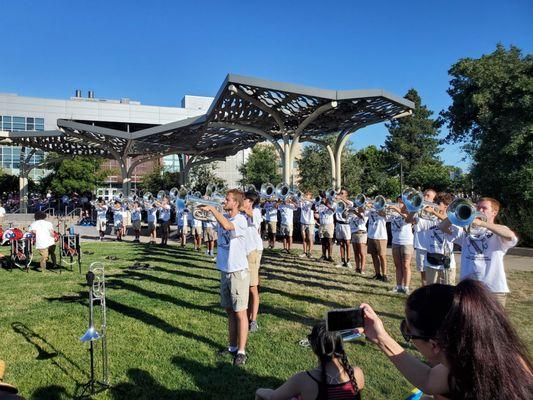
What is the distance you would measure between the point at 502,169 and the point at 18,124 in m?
69.6

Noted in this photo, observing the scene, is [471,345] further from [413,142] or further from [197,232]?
[413,142]

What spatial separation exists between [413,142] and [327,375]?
209 feet

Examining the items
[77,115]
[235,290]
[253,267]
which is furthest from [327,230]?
[77,115]

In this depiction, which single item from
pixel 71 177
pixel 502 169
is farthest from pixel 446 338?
pixel 71 177

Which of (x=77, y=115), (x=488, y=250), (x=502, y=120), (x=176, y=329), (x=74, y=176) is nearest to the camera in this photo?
(x=488, y=250)

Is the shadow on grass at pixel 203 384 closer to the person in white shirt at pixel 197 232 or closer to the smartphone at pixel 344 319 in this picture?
the smartphone at pixel 344 319

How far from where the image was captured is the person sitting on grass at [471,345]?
1.53 metres

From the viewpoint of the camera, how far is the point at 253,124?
964 inches

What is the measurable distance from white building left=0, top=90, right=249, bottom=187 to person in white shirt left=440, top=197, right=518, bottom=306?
5957 cm

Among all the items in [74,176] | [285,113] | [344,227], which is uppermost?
[285,113]

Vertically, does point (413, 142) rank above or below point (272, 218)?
above

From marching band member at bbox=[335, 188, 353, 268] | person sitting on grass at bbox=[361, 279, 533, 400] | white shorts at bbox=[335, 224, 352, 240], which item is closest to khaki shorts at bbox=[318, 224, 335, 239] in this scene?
marching band member at bbox=[335, 188, 353, 268]

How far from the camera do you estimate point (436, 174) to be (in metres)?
42.2

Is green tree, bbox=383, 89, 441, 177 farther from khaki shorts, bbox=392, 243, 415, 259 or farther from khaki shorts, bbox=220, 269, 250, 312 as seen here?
khaki shorts, bbox=220, 269, 250, 312
